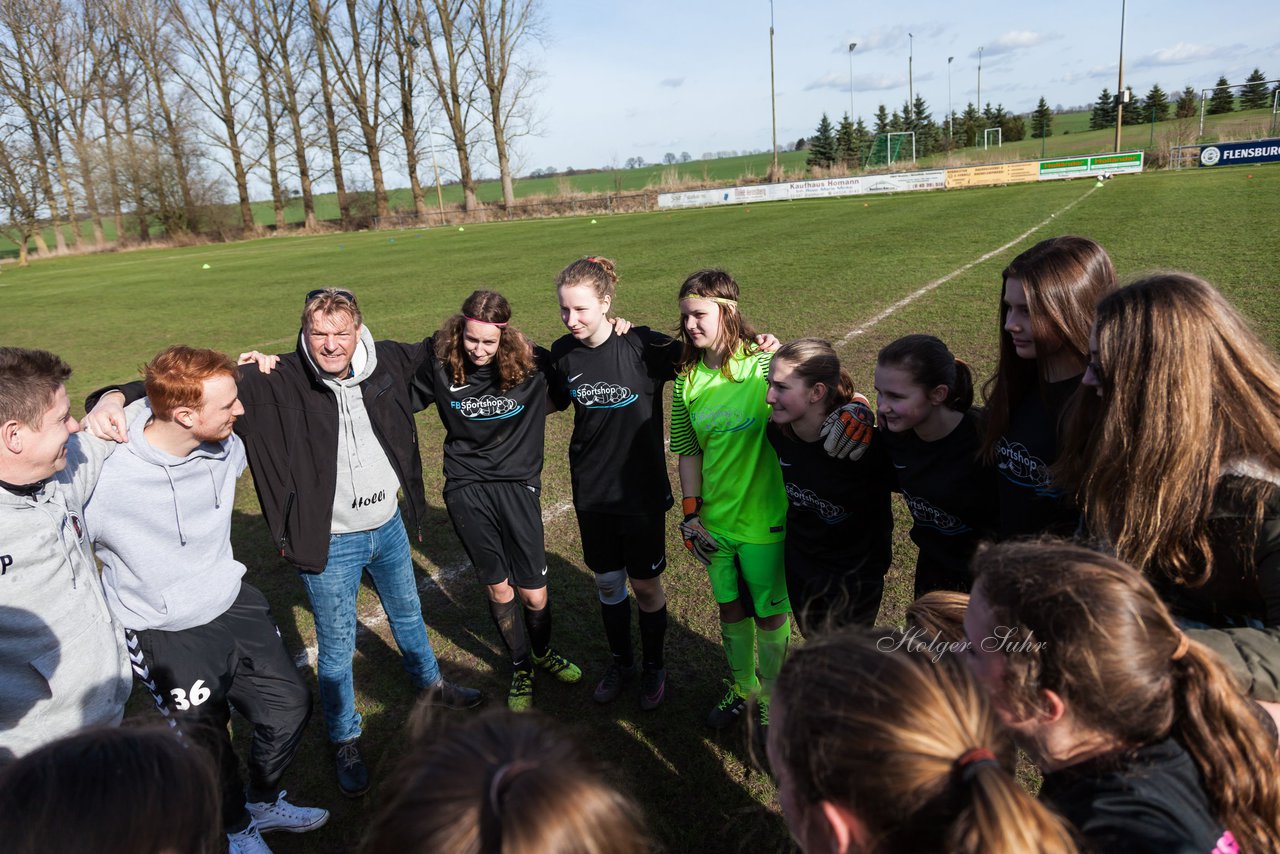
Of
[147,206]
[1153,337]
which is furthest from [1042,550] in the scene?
[147,206]

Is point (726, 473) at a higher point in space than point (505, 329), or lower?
lower

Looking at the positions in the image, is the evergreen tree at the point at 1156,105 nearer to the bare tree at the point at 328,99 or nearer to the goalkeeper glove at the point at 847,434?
the bare tree at the point at 328,99

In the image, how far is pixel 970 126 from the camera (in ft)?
207

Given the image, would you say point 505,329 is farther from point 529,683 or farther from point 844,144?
point 844,144

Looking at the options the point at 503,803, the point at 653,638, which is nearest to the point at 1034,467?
the point at 653,638

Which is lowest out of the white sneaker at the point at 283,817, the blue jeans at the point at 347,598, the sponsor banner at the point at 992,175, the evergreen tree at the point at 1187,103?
the white sneaker at the point at 283,817

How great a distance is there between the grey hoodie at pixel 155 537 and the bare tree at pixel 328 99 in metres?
49.1

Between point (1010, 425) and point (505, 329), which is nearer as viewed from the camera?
point (1010, 425)

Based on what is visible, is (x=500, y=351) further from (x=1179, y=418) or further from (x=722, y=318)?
(x=1179, y=418)

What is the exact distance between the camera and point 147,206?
44.1 meters

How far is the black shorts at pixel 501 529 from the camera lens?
11.7ft

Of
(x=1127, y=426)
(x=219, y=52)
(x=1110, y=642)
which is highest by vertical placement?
(x=219, y=52)

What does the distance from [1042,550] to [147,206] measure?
→ 53861 mm

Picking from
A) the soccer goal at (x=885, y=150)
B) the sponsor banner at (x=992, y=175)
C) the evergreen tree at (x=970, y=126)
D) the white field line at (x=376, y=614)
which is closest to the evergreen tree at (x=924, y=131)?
the evergreen tree at (x=970, y=126)
